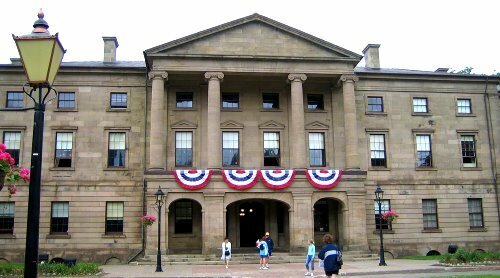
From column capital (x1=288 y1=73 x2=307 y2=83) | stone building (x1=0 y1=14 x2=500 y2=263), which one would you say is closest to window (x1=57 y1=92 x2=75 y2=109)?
stone building (x1=0 y1=14 x2=500 y2=263)

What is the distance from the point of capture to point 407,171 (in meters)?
41.9

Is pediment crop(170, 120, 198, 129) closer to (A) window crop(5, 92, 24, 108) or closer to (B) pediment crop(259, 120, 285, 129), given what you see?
(B) pediment crop(259, 120, 285, 129)

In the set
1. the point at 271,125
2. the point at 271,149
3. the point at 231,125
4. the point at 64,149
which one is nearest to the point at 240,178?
the point at 271,149

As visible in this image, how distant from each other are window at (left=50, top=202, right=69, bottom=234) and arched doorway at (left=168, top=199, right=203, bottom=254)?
7.58m

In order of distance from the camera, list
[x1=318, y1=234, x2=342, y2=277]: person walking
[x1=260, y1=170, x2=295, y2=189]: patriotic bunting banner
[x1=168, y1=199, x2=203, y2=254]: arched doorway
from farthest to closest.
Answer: [x1=168, y1=199, x2=203, y2=254]: arched doorway, [x1=260, y1=170, x2=295, y2=189]: patriotic bunting banner, [x1=318, y1=234, x2=342, y2=277]: person walking

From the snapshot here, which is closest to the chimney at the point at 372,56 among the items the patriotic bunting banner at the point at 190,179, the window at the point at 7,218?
Result: the patriotic bunting banner at the point at 190,179

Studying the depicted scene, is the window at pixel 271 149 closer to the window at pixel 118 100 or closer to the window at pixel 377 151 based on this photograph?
the window at pixel 377 151

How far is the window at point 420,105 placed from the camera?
142 feet

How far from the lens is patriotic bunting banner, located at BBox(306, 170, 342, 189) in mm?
36906

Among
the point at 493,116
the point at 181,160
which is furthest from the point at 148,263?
the point at 493,116

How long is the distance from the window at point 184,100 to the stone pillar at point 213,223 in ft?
27.0

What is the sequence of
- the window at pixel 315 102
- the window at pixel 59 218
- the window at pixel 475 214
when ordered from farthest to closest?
the window at pixel 475 214 < the window at pixel 315 102 < the window at pixel 59 218

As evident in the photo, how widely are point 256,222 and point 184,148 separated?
8033 mm

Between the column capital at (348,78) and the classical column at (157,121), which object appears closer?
the classical column at (157,121)
